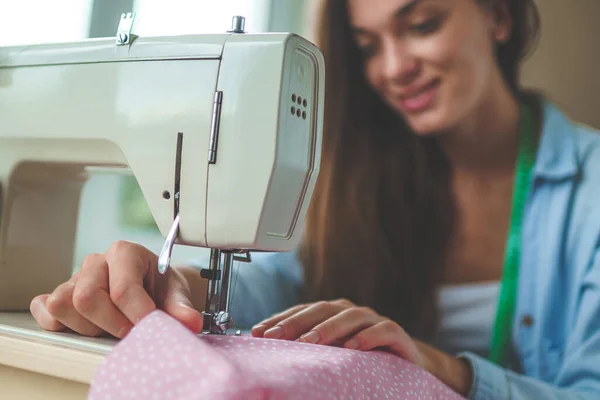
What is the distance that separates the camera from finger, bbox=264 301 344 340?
591 millimetres

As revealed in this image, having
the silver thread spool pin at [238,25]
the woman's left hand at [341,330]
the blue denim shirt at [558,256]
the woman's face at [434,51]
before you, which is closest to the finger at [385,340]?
the woman's left hand at [341,330]

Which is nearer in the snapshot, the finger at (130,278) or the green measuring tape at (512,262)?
the finger at (130,278)

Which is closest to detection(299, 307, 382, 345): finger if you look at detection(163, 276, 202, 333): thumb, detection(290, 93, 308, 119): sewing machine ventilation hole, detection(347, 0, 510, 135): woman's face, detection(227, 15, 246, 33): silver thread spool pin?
detection(163, 276, 202, 333): thumb

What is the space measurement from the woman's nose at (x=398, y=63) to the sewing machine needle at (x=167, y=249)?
0.81 m

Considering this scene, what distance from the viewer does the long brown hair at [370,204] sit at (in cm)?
136

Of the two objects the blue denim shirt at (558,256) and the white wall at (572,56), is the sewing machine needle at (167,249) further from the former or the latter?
the white wall at (572,56)

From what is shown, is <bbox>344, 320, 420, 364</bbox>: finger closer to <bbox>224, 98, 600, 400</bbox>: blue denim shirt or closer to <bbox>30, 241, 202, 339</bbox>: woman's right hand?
<bbox>30, 241, 202, 339</bbox>: woman's right hand

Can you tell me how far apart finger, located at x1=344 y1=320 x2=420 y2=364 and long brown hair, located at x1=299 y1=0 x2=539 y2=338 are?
716 mm

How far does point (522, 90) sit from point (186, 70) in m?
0.87

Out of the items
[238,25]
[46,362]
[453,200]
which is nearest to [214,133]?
[238,25]

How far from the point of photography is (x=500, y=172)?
1.29 m

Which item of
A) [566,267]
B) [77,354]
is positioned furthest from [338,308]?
[566,267]

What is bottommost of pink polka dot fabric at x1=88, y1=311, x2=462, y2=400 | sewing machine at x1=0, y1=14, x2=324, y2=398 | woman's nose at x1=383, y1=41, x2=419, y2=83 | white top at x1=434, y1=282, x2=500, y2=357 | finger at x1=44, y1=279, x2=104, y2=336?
white top at x1=434, y1=282, x2=500, y2=357

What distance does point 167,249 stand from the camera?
590mm
